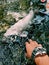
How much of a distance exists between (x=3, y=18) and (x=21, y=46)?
74 centimetres

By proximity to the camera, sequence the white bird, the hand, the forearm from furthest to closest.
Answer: the white bird
the hand
the forearm

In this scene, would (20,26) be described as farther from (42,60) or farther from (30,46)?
(42,60)

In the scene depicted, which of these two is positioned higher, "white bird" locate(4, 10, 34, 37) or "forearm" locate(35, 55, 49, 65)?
"white bird" locate(4, 10, 34, 37)

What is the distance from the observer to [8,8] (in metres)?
3.16

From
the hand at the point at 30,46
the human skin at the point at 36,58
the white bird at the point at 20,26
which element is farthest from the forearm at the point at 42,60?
the white bird at the point at 20,26

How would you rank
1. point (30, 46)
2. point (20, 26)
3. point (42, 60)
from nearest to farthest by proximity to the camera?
point (42, 60), point (30, 46), point (20, 26)

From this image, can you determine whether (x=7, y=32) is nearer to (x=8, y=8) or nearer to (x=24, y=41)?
(x=24, y=41)

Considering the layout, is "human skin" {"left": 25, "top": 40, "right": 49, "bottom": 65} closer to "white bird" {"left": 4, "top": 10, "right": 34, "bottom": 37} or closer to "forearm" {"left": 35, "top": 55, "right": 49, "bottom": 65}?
"forearm" {"left": 35, "top": 55, "right": 49, "bottom": 65}

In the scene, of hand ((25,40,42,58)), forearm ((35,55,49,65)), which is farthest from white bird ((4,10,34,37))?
forearm ((35,55,49,65))

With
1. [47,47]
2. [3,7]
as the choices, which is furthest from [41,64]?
[3,7]

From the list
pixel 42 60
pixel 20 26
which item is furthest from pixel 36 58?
pixel 20 26

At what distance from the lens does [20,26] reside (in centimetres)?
273

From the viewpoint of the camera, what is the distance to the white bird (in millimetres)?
2582

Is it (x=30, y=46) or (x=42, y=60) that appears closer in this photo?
(x=42, y=60)
